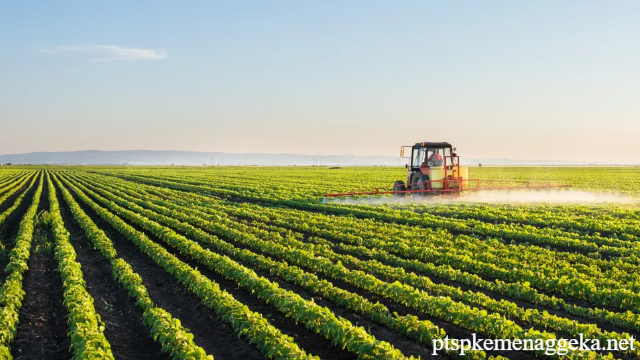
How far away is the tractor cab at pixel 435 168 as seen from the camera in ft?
77.4

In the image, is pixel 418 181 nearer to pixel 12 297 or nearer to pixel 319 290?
pixel 319 290

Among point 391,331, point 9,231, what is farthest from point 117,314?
point 9,231

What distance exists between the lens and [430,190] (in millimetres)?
22984

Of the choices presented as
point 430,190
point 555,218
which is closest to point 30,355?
point 555,218

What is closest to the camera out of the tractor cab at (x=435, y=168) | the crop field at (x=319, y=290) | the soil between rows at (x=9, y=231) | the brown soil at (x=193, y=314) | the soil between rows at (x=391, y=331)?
the soil between rows at (x=391, y=331)

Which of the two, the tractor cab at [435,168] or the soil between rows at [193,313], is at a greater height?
the tractor cab at [435,168]

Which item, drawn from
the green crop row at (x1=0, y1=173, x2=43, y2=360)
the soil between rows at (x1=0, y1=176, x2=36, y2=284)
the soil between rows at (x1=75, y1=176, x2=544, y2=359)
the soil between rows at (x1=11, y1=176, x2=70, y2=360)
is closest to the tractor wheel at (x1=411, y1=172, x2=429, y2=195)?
the soil between rows at (x1=75, y1=176, x2=544, y2=359)

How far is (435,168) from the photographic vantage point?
23547 millimetres

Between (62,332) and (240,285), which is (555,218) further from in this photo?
(62,332)

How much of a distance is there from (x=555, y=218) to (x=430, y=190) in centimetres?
638

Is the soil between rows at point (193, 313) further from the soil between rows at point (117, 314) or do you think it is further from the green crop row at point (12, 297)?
the green crop row at point (12, 297)

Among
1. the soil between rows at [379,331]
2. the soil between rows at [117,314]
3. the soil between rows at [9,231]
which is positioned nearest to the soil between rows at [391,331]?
the soil between rows at [379,331]

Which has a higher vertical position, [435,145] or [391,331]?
[435,145]

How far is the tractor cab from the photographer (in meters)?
23.6
